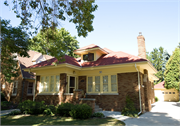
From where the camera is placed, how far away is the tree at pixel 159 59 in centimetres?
3831

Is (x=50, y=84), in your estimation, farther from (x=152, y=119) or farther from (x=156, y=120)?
(x=156, y=120)

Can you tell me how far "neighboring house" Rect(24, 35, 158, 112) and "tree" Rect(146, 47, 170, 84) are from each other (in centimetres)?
2856

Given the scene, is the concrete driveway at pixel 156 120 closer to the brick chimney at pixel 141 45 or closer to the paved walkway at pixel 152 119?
the paved walkway at pixel 152 119

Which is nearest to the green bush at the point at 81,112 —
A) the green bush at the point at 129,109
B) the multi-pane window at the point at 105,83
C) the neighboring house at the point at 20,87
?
the green bush at the point at 129,109

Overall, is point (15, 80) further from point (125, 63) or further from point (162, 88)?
point (162, 88)

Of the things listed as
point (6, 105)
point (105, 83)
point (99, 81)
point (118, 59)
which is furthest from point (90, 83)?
point (6, 105)

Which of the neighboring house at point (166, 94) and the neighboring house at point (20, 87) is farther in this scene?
the neighboring house at point (166, 94)

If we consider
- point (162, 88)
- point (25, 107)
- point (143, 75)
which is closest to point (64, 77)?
point (25, 107)

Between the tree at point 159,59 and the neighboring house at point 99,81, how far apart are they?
2856 centimetres

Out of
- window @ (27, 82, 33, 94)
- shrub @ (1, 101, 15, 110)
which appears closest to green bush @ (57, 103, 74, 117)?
shrub @ (1, 101, 15, 110)

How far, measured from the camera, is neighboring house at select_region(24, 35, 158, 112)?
11.2 m

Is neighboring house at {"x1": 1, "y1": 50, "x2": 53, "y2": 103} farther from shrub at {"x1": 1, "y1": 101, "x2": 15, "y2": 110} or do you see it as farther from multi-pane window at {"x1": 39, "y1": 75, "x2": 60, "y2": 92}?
multi-pane window at {"x1": 39, "y1": 75, "x2": 60, "y2": 92}

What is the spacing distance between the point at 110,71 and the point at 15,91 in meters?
12.3

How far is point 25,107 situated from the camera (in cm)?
1084
